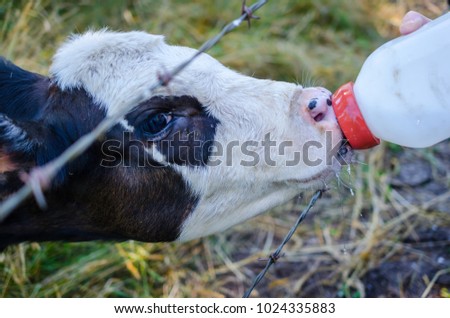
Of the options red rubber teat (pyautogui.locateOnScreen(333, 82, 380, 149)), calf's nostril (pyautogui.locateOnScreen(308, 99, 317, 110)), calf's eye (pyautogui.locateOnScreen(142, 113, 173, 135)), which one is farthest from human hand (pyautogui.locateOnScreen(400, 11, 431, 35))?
calf's eye (pyautogui.locateOnScreen(142, 113, 173, 135))

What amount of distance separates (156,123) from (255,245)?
167 cm

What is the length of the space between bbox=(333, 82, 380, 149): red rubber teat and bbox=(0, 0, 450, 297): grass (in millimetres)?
241

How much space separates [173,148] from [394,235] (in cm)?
179

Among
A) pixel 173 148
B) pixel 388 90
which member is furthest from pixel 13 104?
pixel 388 90

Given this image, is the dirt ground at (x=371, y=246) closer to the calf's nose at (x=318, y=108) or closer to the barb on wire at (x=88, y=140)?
the calf's nose at (x=318, y=108)

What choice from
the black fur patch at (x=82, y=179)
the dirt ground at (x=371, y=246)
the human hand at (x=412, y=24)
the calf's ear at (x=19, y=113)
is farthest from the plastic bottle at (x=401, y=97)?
the calf's ear at (x=19, y=113)

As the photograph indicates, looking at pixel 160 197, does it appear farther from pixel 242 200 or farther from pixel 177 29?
pixel 177 29

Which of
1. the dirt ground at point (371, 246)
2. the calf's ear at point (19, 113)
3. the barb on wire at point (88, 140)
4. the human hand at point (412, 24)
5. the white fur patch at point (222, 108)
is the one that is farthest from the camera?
the dirt ground at point (371, 246)

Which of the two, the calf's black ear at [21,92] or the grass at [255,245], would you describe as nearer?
the calf's black ear at [21,92]

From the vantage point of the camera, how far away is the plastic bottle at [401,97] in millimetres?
2326

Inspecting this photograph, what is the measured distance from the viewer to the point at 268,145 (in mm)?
2398

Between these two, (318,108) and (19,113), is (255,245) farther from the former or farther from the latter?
(19,113)

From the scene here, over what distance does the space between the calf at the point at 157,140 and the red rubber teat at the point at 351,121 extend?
0.04m

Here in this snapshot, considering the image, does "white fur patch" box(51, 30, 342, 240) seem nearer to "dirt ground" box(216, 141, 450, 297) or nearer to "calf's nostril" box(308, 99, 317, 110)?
"calf's nostril" box(308, 99, 317, 110)
